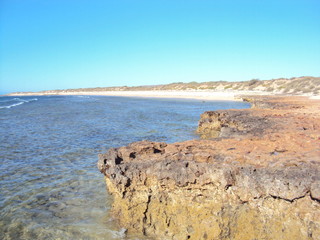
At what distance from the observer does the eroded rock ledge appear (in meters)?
3.62

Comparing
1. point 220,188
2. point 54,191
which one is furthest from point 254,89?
point 220,188

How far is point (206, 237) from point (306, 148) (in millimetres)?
2547

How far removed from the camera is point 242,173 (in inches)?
157

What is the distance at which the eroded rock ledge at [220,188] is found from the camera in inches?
142

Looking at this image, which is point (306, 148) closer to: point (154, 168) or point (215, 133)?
point (154, 168)

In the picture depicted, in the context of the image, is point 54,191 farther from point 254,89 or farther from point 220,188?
point 254,89

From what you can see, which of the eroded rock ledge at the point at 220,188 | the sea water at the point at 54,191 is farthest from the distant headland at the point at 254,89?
the eroded rock ledge at the point at 220,188

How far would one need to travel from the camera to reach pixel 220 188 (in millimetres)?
4086

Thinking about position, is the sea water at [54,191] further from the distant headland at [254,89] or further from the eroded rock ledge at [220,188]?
the distant headland at [254,89]

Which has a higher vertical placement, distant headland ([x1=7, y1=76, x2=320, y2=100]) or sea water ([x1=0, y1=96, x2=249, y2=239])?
distant headland ([x1=7, y1=76, x2=320, y2=100])

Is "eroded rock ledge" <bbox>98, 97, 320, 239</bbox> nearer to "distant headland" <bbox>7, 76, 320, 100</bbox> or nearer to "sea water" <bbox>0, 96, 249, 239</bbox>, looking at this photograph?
"sea water" <bbox>0, 96, 249, 239</bbox>

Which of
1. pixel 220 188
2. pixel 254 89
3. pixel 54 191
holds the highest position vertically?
pixel 254 89

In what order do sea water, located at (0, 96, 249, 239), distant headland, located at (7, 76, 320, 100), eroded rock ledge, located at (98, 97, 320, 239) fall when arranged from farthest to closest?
1. distant headland, located at (7, 76, 320, 100)
2. sea water, located at (0, 96, 249, 239)
3. eroded rock ledge, located at (98, 97, 320, 239)

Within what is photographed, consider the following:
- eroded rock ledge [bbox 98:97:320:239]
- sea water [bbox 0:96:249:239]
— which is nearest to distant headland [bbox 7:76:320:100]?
sea water [bbox 0:96:249:239]
